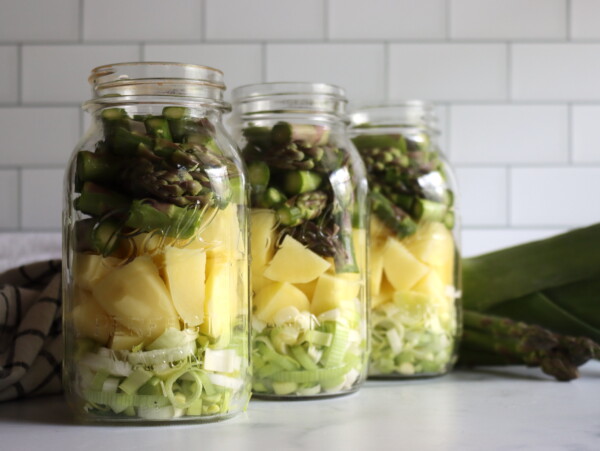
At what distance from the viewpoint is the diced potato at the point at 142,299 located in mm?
713

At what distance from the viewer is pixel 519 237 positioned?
4.80 feet

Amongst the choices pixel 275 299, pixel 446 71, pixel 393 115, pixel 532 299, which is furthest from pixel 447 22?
pixel 275 299

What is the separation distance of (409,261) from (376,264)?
39 millimetres

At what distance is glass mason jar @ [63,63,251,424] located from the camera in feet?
2.35

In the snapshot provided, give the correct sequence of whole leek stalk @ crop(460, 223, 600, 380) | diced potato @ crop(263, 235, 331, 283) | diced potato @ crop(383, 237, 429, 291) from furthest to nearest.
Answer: whole leek stalk @ crop(460, 223, 600, 380)
diced potato @ crop(383, 237, 429, 291)
diced potato @ crop(263, 235, 331, 283)

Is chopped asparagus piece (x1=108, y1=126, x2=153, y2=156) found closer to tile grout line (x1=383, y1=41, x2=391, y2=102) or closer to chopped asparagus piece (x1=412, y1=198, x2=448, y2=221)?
chopped asparagus piece (x1=412, y1=198, x2=448, y2=221)

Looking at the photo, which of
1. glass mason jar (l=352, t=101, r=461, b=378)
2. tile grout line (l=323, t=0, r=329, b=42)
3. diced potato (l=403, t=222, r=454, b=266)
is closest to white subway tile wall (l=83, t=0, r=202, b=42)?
tile grout line (l=323, t=0, r=329, b=42)

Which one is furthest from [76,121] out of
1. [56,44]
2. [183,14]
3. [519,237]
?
[519,237]

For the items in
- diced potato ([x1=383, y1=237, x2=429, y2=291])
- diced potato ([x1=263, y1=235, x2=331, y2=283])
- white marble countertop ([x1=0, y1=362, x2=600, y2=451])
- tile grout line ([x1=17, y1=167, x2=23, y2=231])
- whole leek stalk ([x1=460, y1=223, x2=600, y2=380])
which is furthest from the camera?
tile grout line ([x1=17, y1=167, x2=23, y2=231])

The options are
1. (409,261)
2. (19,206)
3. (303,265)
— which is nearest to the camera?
(303,265)

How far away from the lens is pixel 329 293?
2.80ft

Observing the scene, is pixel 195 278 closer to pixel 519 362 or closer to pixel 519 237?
pixel 519 362

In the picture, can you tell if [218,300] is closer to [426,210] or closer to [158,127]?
[158,127]

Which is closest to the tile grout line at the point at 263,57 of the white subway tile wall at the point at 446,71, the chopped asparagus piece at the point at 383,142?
the white subway tile wall at the point at 446,71
